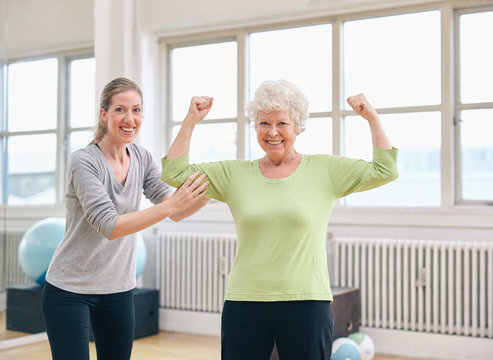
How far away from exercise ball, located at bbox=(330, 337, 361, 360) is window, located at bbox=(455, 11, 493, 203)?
4.29 feet

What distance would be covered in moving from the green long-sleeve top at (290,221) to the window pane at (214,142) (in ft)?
10.1

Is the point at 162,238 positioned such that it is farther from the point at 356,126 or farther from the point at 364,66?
the point at 364,66

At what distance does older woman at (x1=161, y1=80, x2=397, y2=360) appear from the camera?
1651 millimetres

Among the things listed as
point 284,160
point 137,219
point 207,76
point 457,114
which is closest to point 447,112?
point 457,114

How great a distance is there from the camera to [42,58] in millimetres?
4137

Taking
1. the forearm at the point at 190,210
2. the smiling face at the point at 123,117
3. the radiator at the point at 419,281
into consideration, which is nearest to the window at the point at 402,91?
the radiator at the point at 419,281

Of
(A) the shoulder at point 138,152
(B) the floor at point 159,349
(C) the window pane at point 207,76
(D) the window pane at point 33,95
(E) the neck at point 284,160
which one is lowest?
(B) the floor at point 159,349

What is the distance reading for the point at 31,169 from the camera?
413 cm

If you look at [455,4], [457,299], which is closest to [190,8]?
[455,4]

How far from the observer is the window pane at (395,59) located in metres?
4.12

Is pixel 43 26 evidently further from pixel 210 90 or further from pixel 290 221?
pixel 290 221

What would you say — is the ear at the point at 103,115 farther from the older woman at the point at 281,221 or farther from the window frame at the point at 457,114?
the window frame at the point at 457,114

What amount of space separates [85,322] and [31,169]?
254 cm

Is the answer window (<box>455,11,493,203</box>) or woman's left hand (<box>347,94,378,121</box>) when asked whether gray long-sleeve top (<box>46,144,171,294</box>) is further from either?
window (<box>455,11,493,203</box>)
